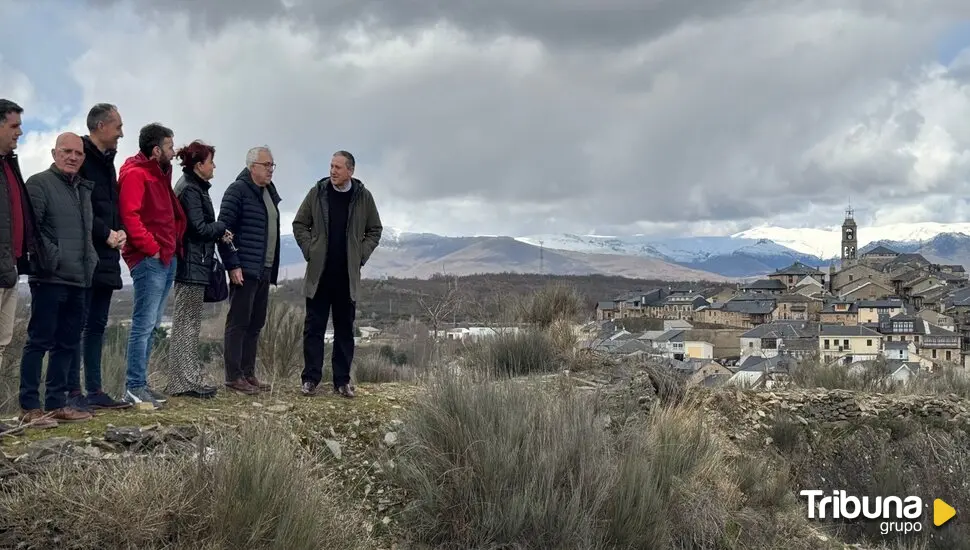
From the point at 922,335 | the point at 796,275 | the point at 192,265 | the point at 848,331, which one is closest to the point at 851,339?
the point at 848,331

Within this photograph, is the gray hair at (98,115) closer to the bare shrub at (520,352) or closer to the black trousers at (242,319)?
the black trousers at (242,319)

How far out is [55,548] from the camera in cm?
279

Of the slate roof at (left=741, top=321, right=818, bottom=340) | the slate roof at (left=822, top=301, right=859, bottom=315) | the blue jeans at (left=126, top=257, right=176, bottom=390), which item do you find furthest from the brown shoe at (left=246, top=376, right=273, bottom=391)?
the slate roof at (left=822, top=301, right=859, bottom=315)

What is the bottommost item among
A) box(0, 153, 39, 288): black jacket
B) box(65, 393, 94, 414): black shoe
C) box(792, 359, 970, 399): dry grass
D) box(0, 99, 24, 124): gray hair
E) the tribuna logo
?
the tribuna logo

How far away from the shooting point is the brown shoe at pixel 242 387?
18.0 feet

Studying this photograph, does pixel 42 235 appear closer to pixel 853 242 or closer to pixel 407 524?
pixel 407 524

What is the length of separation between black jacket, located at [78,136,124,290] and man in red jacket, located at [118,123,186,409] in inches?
4.1

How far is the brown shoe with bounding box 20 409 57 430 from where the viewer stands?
3.95 meters

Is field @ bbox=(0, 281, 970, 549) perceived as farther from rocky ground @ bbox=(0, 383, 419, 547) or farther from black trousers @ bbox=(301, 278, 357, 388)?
black trousers @ bbox=(301, 278, 357, 388)

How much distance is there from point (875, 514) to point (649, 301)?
82018 mm

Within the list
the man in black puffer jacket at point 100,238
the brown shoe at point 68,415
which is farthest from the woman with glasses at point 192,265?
the brown shoe at point 68,415

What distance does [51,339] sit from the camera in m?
4.16

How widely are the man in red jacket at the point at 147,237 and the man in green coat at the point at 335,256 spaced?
1.15 meters

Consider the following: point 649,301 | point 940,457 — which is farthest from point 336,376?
point 649,301
